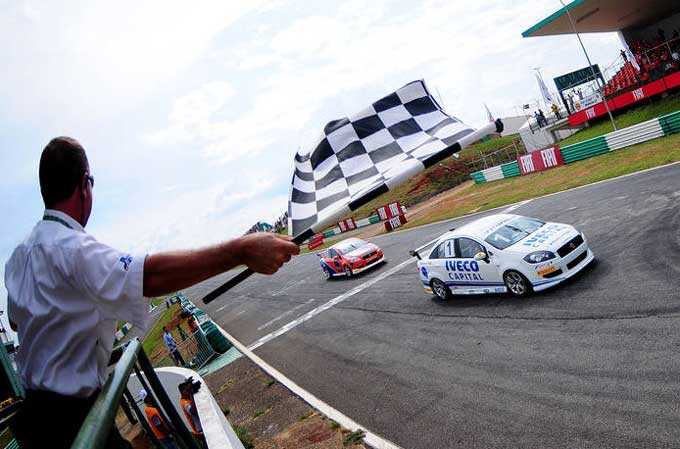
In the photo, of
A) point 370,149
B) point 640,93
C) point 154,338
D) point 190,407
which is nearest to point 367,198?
point 370,149

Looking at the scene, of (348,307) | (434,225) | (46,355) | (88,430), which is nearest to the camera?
(88,430)

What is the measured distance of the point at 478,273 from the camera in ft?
35.3

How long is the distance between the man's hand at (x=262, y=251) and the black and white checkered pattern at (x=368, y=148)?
1.03 metres

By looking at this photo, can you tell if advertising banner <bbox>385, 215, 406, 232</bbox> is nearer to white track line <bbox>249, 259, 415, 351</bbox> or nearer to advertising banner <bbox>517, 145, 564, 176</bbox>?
advertising banner <bbox>517, 145, 564, 176</bbox>

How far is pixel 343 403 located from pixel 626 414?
4450 millimetres

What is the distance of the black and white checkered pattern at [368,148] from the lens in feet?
10.2

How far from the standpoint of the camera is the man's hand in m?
1.85

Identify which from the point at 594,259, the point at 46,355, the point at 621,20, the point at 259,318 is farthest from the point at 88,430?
the point at 621,20

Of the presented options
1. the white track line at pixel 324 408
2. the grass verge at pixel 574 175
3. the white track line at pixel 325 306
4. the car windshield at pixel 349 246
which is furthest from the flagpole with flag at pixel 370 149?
the grass verge at pixel 574 175

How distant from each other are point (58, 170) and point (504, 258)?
30.6 ft

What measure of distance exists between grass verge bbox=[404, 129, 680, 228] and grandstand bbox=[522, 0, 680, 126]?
8380 mm

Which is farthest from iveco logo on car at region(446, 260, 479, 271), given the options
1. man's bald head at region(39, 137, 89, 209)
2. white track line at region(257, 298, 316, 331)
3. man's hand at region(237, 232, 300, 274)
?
man's bald head at region(39, 137, 89, 209)

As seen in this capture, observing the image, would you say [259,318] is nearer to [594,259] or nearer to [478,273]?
[478,273]

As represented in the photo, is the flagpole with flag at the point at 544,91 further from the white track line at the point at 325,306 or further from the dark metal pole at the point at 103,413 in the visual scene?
the dark metal pole at the point at 103,413
